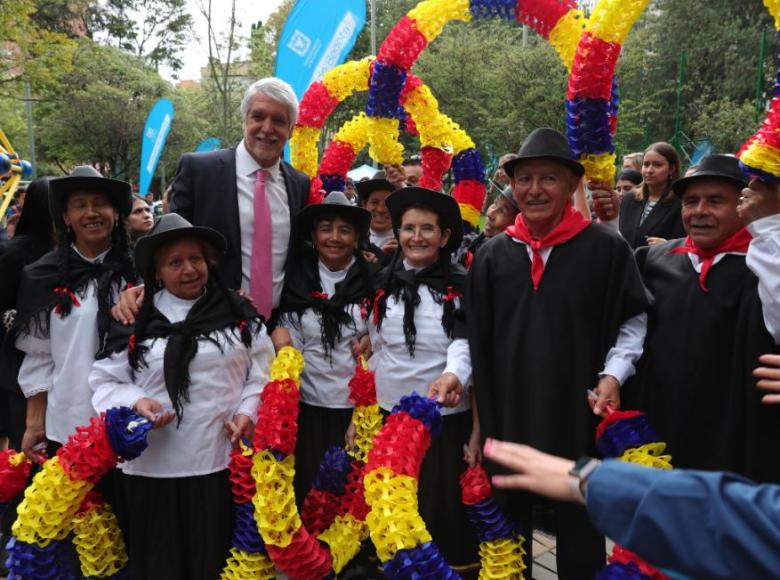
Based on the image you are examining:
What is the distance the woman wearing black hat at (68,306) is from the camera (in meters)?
3.10

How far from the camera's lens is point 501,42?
24016mm

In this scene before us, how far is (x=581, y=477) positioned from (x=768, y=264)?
5.00 feet

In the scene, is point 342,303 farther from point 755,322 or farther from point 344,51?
point 344,51

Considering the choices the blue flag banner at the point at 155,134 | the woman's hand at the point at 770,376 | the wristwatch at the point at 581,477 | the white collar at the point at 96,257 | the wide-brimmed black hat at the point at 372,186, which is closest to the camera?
the wristwatch at the point at 581,477

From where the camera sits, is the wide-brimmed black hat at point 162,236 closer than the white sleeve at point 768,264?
No

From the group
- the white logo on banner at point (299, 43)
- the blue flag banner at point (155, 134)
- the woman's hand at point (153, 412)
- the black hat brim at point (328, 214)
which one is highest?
the white logo on banner at point (299, 43)

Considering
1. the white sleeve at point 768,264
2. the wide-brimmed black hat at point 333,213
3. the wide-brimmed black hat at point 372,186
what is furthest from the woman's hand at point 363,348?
the white sleeve at point 768,264

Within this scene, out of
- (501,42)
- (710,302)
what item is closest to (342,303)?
(710,302)

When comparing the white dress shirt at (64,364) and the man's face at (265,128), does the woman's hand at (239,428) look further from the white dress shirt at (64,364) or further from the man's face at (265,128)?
the man's face at (265,128)

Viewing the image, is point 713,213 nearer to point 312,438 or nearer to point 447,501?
point 447,501

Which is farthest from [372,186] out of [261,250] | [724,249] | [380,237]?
[724,249]

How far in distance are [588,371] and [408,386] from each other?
0.95 m

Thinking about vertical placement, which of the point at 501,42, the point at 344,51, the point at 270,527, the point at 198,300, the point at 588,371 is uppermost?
the point at 501,42

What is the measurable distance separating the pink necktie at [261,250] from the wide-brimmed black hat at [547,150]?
144 cm
